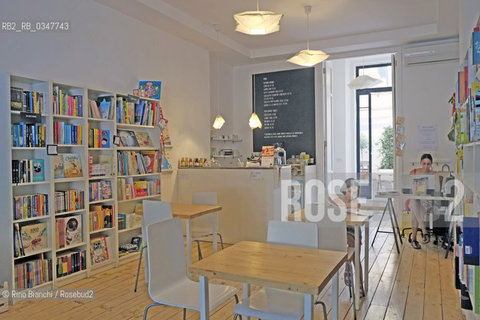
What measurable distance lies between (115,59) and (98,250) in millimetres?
2391

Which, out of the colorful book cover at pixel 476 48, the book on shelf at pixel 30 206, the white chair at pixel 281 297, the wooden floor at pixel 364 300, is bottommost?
the wooden floor at pixel 364 300

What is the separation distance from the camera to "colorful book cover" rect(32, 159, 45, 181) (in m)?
3.45

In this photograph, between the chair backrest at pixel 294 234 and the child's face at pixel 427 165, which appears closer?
the chair backrest at pixel 294 234

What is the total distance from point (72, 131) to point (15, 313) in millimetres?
1757

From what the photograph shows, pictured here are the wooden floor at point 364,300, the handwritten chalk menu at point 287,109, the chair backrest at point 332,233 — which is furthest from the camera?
the handwritten chalk menu at point 287,109

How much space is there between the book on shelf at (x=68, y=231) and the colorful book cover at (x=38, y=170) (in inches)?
18.4

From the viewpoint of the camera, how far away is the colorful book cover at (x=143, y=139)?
479 centimetres

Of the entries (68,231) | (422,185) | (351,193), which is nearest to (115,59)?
(68,231)

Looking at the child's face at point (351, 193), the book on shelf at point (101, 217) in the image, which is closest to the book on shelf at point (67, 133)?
the book on shelf at point (101, 217)

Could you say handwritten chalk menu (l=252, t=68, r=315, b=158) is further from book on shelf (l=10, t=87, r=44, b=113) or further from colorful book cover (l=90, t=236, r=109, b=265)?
book on shelf (l=10, t=87, r=44, b=113)

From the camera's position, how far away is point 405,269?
416 cm

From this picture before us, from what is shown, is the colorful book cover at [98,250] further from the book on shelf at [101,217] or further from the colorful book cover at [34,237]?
the colorful book cover at [34,237]

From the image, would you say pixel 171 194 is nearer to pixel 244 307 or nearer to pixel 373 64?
pixel 244 307

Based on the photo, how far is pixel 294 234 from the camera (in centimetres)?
240
